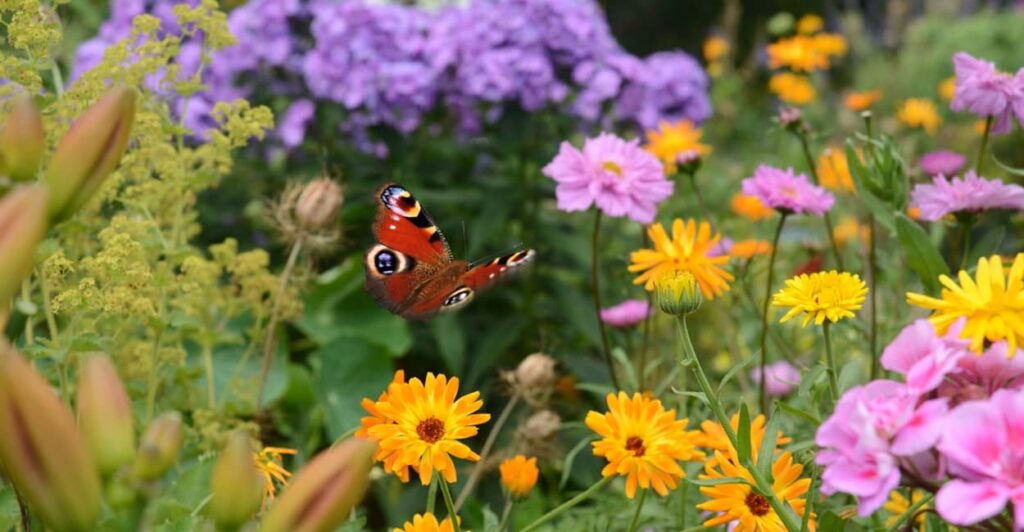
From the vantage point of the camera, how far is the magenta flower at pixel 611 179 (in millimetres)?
1396

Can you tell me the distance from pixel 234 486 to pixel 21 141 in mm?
217

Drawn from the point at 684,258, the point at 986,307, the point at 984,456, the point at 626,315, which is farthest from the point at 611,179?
the point at 984,456

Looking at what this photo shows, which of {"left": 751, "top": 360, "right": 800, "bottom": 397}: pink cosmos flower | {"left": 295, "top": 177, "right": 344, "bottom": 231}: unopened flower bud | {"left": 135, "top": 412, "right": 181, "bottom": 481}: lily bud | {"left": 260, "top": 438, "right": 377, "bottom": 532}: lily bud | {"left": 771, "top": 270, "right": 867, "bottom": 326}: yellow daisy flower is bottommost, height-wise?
{"left": 751, "top": 360, "right": 800, "bottom": 397}: pink cosmos flower

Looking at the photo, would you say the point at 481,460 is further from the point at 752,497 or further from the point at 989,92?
the point at 989,92

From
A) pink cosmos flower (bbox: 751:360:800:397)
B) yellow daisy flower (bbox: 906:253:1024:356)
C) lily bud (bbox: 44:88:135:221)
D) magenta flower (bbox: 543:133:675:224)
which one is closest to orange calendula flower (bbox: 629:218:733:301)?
magenta flower (bbox: 543:133:675:224)

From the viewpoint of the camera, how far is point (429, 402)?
2.94 ft

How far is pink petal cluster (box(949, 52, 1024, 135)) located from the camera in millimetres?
1286

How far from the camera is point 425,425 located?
0.89 meters

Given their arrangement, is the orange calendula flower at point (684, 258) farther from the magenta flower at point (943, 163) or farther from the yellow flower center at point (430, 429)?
the magenta flower at point (943, 163)

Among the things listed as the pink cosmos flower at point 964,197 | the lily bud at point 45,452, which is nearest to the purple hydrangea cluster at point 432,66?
the pink cosmos flower at point 964,197

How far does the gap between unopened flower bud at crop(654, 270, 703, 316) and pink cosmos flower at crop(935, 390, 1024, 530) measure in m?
0.31

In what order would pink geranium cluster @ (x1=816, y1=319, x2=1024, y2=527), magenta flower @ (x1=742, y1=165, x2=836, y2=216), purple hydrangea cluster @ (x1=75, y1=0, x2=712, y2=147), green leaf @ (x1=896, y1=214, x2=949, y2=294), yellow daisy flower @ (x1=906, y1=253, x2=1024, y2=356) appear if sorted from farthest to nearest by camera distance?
purple hydrangea cluster @ (x1=75, y1=0, x2=712, y2=147)
magenta flower @ (x1=742, y1=165, x2=836, y2=216)
green leaf @ (x1=896, y1=214, x2=949, y2=294)
yellow daisy flower @ (x1=906, y1=253, x2=1024, y2=356)
pink geranium cluster @ (x1=816, y1=319, x2=1024, y2=527)

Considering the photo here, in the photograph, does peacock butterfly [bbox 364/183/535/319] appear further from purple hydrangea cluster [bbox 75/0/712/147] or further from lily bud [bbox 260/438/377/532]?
purple hydrangea cluster [bbox 75/0/712/147]

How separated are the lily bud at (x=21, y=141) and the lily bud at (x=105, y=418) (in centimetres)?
12
